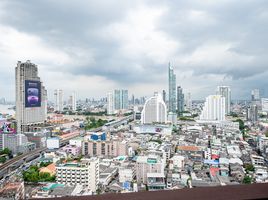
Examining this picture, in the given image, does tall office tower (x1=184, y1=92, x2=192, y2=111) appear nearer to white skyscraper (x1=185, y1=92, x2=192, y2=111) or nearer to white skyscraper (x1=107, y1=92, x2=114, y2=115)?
white skyscraper (x1=185, y1=92, x2=192, y2=111)

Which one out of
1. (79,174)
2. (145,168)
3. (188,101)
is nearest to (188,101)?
(188,101)

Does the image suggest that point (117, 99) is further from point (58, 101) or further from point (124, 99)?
point (58, 101)

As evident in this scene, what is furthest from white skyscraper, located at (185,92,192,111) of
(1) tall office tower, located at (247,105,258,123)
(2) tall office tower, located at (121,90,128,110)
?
(1) tall office tower, located at (247,105,258,123)

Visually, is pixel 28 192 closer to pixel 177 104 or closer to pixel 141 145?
pixel 141 145

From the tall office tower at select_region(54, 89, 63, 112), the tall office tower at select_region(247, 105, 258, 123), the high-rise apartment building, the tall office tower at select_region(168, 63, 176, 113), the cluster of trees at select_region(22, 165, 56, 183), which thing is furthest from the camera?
the tall office tower at select_region(54, 89, 63, 112)

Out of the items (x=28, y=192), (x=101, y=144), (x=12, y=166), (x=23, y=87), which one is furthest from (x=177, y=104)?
(x=28, y=192)

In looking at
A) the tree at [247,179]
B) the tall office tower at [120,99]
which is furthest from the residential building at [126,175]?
the tall office tower at [120,99]
